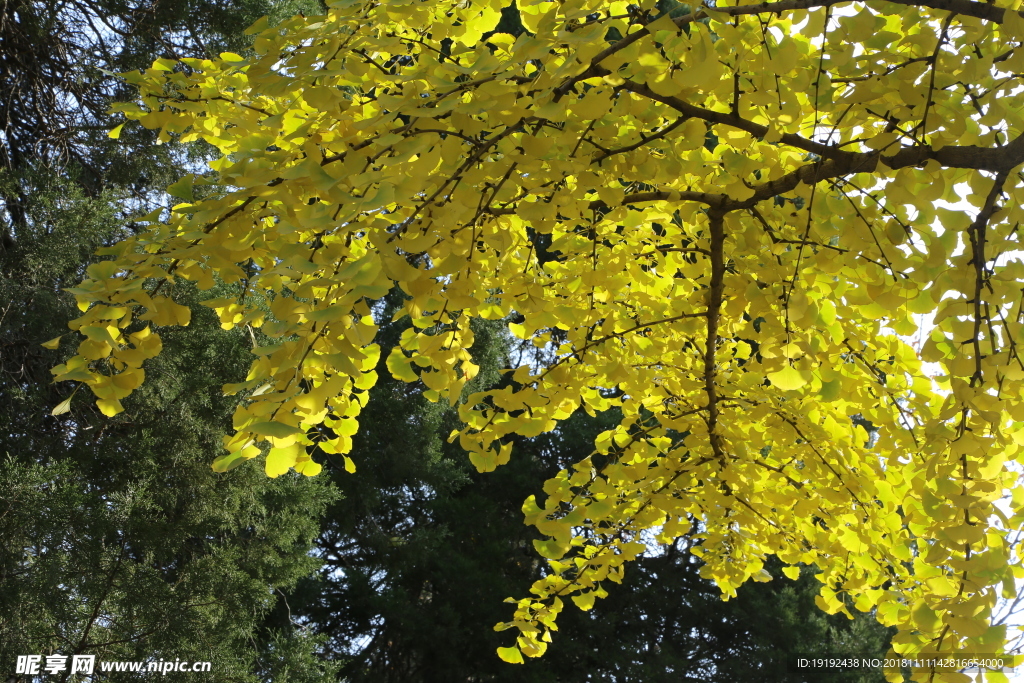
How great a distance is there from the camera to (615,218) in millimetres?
1197

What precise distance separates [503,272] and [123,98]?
8.00 feet

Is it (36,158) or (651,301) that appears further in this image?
(36,158)

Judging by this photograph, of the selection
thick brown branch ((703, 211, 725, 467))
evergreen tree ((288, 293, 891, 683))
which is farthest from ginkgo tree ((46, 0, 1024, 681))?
evergreen tree ((288, 293, 891, 683))

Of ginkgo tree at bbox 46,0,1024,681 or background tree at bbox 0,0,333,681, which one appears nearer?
ginkgo tree at bbox 46,0,1024,681

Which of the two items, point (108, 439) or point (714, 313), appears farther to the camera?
point (108, 439)

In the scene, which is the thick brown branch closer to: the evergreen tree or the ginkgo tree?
the ginkgo tree

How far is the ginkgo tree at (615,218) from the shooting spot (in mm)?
777

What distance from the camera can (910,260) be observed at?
1.14m

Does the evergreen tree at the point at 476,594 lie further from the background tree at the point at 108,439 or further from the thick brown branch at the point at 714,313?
the thick brown branch at the point at 714,313

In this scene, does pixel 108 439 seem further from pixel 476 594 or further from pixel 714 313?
pixel 476 594

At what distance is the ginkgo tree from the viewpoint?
777mm

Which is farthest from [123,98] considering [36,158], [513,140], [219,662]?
[513,140]

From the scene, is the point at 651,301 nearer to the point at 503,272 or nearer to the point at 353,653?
the point at 503,272

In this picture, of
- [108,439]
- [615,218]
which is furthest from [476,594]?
[615,218]
